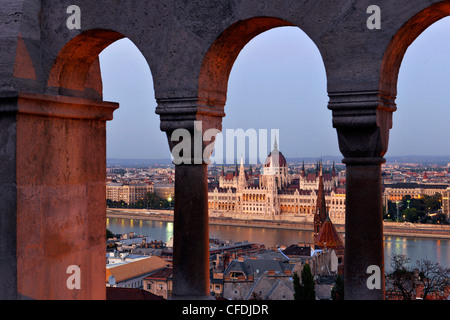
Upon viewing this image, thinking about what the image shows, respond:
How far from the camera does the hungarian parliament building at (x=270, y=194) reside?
42.2 metres

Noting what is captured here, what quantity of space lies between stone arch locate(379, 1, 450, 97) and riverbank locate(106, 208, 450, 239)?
28.6m

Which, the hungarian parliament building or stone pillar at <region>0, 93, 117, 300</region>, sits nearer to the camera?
stone pillar at <region>0, 93, 117, 300</region>

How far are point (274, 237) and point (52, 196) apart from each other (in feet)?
107

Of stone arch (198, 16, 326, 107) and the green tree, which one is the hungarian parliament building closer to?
the green tree

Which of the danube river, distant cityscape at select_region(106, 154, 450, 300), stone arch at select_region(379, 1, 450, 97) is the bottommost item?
the danube river

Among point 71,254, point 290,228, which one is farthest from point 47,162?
point 290,228

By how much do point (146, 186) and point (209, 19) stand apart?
51.8 metres

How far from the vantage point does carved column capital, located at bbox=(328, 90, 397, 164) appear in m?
1.54

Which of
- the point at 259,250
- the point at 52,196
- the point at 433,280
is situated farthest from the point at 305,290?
the point at 52,196

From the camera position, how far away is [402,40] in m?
1.58

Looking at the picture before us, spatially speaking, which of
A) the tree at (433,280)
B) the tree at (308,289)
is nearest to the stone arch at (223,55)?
the tree at (433,280)

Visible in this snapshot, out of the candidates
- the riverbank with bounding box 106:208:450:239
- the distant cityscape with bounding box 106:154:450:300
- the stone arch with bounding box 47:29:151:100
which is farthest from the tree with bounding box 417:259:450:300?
the riverbank with bounding box 106:208:450:239

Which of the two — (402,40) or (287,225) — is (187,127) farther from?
(287,225)
